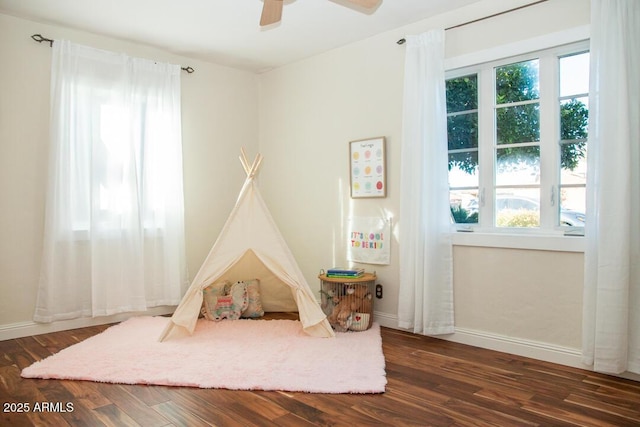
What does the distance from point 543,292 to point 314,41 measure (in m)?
2.70

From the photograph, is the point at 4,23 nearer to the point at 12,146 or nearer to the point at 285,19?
the point at 12,146

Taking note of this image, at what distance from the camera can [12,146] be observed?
3.42 meters

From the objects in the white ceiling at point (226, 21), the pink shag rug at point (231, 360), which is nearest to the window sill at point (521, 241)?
the pink shag rug at point (231, 360)

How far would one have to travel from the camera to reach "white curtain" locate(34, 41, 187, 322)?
3.54m

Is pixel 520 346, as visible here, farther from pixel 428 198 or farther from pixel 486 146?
pixel 486 146

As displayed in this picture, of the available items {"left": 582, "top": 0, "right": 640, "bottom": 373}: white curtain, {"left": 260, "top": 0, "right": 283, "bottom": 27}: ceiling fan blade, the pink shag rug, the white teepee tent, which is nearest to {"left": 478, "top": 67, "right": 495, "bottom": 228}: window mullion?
{"left": 582, "top": 0, "right": 640, "bottom": 373}: white curtain

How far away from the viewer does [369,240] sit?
12.8 feet

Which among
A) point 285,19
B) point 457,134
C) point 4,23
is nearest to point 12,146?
point 4,23

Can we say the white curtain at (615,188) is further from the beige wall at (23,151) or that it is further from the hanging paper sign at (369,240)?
the beige wall at (23,151)

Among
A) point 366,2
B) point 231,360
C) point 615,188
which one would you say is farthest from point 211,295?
point 615,188

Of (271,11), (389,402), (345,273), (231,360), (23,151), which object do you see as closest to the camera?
(389,402)

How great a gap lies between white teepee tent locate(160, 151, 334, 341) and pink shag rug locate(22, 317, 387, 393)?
4.8 inches

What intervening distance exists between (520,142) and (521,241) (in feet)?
2.22

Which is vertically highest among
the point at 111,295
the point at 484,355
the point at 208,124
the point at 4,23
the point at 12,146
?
the point at 4,23
